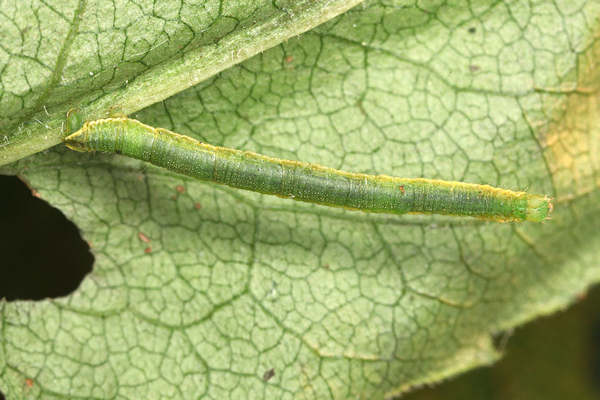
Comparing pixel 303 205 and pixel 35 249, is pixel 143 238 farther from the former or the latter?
pixel 303 205

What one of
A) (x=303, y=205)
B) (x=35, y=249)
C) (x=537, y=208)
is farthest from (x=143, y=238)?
(x=537, y=208)

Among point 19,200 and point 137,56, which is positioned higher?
point 137,56

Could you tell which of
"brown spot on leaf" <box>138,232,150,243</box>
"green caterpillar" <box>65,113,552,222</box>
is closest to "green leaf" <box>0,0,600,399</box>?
"brown spot on leaf" <box>138,232,150,243</box>

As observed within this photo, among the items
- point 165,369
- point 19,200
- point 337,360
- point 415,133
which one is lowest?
point 165,369

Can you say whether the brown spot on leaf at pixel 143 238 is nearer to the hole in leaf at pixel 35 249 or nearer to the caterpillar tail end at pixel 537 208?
the hole in leaf at pixel 35 249

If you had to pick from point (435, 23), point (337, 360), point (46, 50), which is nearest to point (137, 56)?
point (46, 50)

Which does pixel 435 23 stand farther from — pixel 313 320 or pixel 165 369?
pixel 165 369

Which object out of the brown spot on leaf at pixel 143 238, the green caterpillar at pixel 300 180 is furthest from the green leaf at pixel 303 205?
the green caterpillar at pixel 300 180
